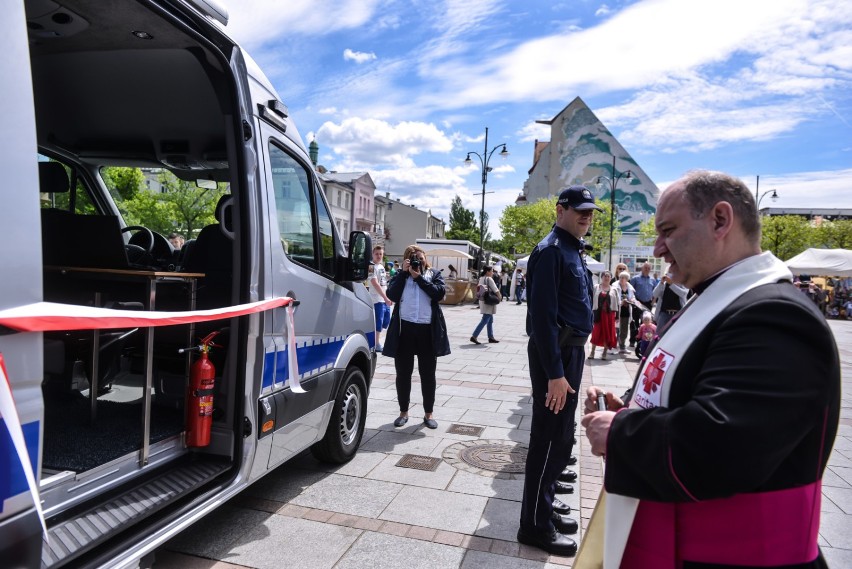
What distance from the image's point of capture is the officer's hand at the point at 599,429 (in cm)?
150

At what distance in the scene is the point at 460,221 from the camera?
9000 cm

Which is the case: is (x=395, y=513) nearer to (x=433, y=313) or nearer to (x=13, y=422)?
(x=433, y=313)

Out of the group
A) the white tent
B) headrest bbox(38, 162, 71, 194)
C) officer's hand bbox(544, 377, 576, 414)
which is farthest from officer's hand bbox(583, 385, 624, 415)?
the white tent

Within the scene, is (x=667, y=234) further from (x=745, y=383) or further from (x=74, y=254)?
(x=74, y=254)

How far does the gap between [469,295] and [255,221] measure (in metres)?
24.3

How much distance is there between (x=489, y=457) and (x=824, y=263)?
3097 centimetres

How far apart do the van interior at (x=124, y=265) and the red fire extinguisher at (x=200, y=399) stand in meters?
0.11

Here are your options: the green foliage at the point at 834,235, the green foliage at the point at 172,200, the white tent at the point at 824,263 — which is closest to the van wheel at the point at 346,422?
the green foliage at the point at 172,200

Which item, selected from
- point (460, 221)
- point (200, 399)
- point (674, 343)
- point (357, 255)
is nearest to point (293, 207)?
point (357, 255)

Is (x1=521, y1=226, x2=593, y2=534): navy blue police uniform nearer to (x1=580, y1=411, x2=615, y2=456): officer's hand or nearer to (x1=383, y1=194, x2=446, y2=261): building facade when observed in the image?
(x1=580, y1=411, x2=615, y2=456): officer's hand

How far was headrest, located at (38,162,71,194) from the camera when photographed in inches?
171

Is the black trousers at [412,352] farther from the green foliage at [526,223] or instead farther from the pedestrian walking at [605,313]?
the green foliage at [526,223]

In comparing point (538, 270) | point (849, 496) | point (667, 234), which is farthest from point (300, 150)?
point (849, 496)

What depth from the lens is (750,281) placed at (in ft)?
4.57
